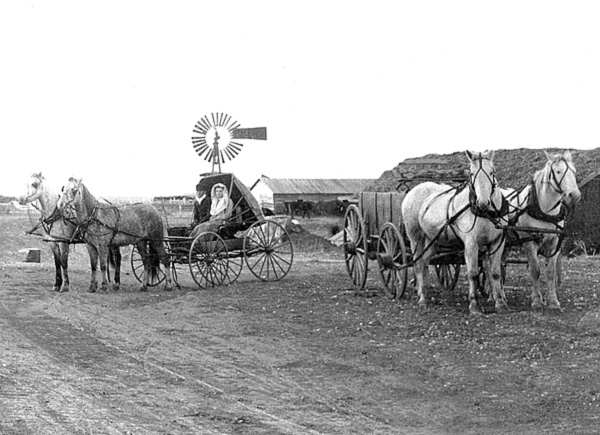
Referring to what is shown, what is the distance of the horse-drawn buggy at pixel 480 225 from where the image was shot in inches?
448

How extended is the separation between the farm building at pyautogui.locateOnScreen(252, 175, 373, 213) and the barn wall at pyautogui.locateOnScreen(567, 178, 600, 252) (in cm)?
3736

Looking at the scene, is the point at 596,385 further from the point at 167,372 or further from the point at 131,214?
the point at 131,214

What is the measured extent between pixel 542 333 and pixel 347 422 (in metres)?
4.24

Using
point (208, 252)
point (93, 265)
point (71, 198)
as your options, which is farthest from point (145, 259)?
point (71, 198)

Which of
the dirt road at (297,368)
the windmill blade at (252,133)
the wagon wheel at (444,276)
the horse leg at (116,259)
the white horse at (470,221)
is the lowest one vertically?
the dirt road at (297,368)

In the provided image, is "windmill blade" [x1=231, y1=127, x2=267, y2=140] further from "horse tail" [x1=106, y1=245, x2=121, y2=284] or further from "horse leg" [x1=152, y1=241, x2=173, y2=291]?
"horse leg" [x1=152, y1=241, x2=173, y2=291]

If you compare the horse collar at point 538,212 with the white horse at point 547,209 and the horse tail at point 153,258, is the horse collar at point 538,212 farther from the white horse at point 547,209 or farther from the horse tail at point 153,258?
the horse tail at point 153,258

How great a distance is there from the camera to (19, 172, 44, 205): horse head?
1625 cm

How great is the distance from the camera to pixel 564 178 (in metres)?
11.3

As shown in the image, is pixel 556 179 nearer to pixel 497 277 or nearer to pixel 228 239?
pixel 497 277

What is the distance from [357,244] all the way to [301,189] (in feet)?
160

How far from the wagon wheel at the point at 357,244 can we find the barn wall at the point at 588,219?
10886mm

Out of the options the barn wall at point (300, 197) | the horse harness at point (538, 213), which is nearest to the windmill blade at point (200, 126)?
the horse harness at point (538, 213)

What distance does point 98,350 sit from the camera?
1002cm
